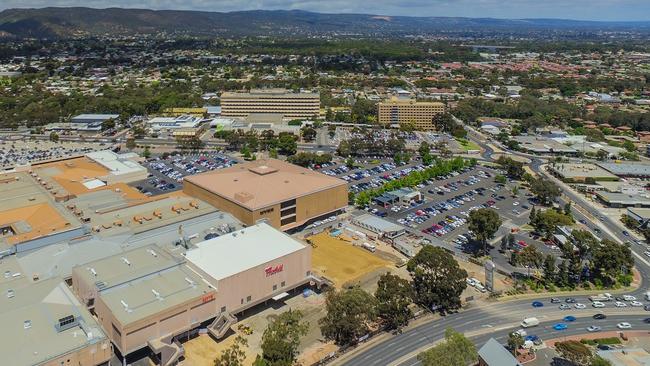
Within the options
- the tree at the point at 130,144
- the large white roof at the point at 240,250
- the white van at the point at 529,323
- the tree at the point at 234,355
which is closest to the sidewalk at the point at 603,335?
the white van at the point at 529,323

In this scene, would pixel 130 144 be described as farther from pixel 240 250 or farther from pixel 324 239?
pixel 240 250

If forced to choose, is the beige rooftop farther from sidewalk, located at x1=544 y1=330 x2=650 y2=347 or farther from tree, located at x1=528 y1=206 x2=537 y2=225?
sidewalk, located at x1=544 y1=330 x2=650 y2=347

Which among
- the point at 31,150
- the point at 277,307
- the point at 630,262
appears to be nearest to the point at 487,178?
the point at 630,262

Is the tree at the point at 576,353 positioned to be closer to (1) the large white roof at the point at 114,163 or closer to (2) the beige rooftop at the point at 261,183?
(2) the beige rooftop at the point at 261,183

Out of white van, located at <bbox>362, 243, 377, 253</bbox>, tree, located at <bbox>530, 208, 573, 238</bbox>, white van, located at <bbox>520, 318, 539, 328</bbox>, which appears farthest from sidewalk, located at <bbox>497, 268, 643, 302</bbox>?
white van, located at <bbox>362, 243, 377, 253</bbox>

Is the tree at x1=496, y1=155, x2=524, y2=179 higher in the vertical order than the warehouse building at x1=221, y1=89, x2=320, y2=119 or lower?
lower

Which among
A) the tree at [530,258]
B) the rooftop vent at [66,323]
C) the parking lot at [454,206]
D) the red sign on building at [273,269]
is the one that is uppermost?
the rooftop vent at [66,323]
